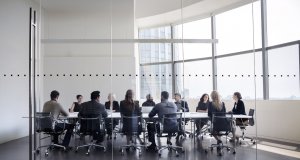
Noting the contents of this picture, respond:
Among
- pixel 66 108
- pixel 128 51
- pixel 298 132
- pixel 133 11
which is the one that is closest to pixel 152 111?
pixel 128 51

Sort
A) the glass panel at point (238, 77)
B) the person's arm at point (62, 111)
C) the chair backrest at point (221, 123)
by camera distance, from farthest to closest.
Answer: the glass panel at point (238, 77) < the chair backrest at point (221, 123) < the person's arm at point (62, 111)

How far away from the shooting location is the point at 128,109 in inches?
215

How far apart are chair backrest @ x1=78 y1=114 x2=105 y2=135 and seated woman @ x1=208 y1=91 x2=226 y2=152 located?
212cm

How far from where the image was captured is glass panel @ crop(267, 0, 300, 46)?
5.86 metres

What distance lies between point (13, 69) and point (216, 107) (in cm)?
387

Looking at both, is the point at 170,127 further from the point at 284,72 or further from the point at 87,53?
the point at 284,72

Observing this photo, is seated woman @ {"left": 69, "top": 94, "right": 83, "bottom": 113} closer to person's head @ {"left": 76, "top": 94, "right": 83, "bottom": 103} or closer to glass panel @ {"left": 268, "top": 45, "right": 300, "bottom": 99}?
person's head @ {"left": 76, "top": 94, "right": 83, "bottom": 103}

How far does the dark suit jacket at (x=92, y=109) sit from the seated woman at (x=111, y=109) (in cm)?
10

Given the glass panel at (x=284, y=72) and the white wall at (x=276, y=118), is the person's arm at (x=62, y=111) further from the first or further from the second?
the glass panel at (x=284, y=72)

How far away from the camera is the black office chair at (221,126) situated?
5.51m

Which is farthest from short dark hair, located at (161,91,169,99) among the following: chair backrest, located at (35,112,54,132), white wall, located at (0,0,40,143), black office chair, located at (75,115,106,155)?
white wall, located at (0,0,40,143)

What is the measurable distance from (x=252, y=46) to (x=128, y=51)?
2494mm

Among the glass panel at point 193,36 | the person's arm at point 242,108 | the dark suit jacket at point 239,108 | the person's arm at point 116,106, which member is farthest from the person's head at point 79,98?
the person's arm at point 242,108

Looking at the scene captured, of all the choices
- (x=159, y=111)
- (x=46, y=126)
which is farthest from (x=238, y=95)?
(x=46, y=126)
